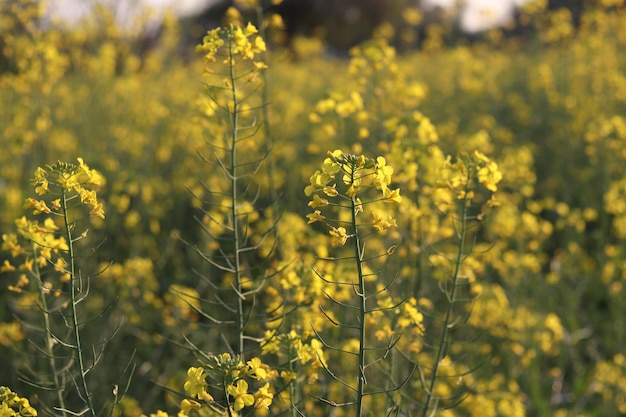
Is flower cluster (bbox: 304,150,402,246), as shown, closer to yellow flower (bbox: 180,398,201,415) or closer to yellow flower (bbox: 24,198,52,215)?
yellow flower (bbox: 180,398,201,415)

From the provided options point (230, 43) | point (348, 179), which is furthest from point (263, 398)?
point (230, 43)

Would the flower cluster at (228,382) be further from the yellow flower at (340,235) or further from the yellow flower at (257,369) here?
the yellow flower at (340,235)

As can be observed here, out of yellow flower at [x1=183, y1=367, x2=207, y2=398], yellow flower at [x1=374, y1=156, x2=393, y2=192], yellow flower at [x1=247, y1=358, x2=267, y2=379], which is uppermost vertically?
yellow flower at [x1=374, y1=156, x2=393, y2=192]

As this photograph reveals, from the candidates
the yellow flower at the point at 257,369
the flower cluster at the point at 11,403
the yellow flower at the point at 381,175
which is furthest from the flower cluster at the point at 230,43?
the flower cluster at the point at 11,403

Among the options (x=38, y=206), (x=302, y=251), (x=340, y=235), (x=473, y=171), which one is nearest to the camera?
(x=340, y=235)

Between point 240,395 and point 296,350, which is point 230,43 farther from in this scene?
point 240,395

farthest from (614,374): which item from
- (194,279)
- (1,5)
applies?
(1,5)

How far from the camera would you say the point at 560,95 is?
6.89 metres

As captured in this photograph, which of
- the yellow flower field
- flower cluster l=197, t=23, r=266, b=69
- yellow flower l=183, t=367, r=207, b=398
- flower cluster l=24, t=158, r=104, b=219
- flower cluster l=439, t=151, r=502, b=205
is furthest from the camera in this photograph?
flower cluster l=439, t=151, r=502, b=205

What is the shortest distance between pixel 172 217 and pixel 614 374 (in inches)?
121

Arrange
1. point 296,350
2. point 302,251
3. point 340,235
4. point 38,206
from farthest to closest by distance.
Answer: point 302,251 < point 296,350 < point 38,206 < point 340,235

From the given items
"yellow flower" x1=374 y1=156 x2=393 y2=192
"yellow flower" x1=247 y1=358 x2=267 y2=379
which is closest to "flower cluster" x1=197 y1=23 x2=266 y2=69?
"yellow flower" x1=374 y1=156 x2=393 y2=192

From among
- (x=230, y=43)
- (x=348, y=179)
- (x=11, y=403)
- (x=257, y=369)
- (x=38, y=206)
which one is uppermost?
(x=230, y=43)

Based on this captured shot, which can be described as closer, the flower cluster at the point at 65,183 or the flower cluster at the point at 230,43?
the flower cluster at the point at 65,183
